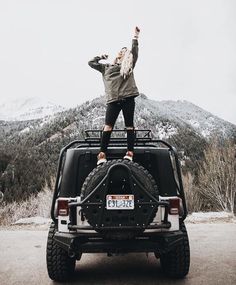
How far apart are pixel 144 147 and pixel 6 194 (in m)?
38.7

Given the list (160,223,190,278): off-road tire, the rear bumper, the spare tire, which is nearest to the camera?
the spare tire

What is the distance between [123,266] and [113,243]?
1.77 meters

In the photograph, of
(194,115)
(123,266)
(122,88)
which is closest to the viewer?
(122,88)

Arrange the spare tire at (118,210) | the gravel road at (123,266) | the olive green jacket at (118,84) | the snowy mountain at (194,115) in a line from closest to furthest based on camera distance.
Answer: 1. the spare tire at (118,210)
2. the gravel road at (123,266)
3. the olive green jacket at (118,84)
4. the snowy mountain at (194,115)

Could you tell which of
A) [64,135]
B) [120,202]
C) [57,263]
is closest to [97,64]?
[120,202]

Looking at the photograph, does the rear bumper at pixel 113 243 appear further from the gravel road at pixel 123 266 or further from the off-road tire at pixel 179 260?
the gravel road at pixel 123 266

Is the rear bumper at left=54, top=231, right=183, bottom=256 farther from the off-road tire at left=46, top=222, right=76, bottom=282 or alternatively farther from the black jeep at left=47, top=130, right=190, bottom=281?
the off-road tire at left=46, top=222, right=76, bottom=282

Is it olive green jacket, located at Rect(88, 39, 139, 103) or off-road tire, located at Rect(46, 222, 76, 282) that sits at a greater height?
olive green jacket, located at Rect(88, 39, 139, 103)

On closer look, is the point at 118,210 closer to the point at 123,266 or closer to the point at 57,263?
the point at 57,263

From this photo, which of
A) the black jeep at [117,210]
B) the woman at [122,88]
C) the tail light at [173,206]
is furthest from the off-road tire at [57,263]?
the woman at [122,88]

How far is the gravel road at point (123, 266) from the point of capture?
212 inches

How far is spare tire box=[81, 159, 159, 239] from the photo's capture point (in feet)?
14.7

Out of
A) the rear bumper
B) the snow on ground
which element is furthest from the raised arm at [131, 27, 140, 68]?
the snow on ground

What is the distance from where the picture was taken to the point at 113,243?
15.5ft
